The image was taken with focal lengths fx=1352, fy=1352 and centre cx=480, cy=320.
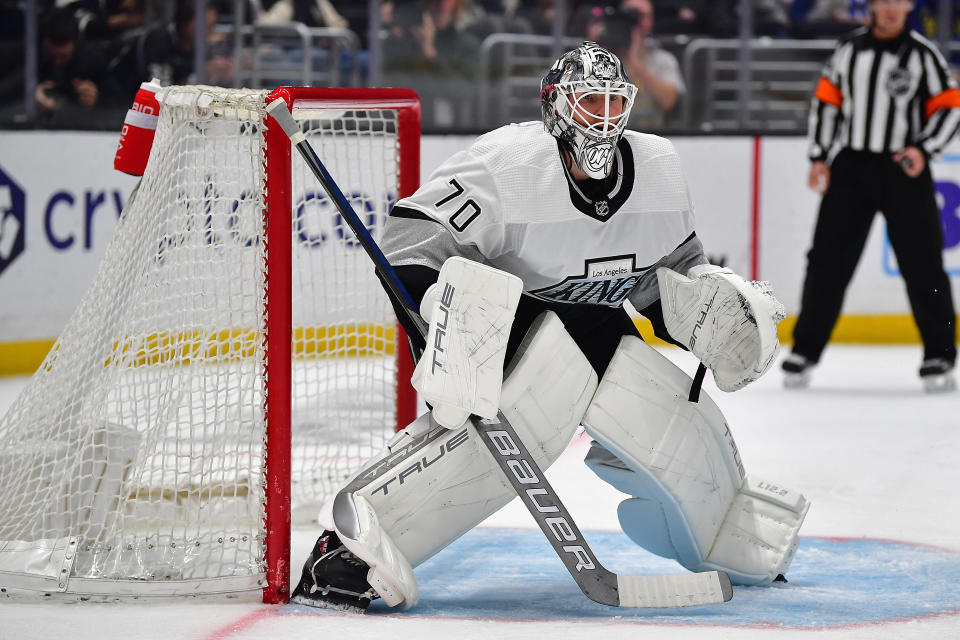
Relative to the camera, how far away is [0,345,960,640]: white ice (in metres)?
1.93

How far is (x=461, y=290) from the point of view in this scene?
1914mm

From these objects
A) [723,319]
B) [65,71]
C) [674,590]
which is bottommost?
[674,590]

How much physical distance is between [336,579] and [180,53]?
12.4 feet

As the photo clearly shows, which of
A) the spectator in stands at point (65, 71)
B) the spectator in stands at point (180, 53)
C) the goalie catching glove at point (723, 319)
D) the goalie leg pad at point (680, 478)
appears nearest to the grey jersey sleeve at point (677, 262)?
the goalie catching glove at point (723, 319)

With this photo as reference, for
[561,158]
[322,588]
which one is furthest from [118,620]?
[561,158]

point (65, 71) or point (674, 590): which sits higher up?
point (65, 71)

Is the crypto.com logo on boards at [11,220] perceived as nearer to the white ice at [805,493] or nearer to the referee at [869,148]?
the white ice at [805,493]

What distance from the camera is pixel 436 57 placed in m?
5.75

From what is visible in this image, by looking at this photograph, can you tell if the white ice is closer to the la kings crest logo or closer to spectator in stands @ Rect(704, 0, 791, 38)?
the la kings crest logo

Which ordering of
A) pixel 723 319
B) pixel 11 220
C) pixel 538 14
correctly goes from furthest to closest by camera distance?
1. pixel 538 14
2. pixel 11 220
3. pixel 723 319

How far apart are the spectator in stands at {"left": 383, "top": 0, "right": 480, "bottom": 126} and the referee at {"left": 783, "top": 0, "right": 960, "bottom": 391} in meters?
1.70

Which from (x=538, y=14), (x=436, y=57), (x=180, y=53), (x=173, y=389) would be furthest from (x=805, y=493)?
(x=538, y=14)

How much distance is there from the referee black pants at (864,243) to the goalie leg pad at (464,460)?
273 cm

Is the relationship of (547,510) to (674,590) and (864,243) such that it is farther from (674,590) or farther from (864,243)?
(864,243)
